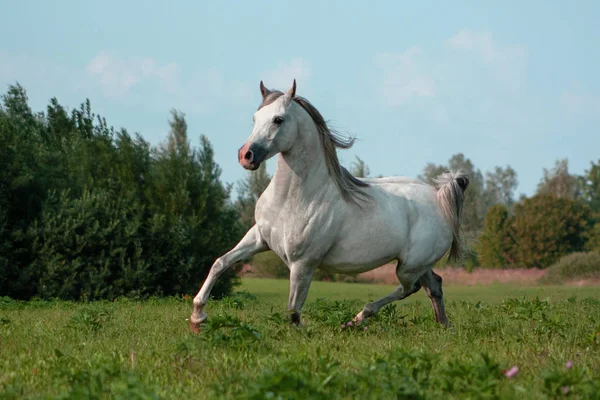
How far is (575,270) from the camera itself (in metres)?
36.2

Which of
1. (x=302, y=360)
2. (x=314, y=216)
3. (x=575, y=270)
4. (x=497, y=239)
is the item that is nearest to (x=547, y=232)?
(x=497, y=239)

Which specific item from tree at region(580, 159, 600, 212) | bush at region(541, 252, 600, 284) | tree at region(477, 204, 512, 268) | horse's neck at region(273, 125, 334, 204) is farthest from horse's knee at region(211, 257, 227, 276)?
tree at region(580, 159, 600, 212)

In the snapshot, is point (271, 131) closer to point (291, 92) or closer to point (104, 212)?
point (291, 92)

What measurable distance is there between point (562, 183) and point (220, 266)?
70.4 m

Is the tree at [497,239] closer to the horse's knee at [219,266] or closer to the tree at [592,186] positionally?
the tree at [592,186]

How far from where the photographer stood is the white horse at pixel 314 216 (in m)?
→ 6.79

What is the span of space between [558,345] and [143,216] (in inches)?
592

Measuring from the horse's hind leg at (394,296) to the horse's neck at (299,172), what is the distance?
1.35 meters

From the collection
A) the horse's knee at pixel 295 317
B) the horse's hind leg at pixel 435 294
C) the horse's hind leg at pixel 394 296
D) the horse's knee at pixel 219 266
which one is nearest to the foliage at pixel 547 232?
the horse's hind leg at pixel 435 294

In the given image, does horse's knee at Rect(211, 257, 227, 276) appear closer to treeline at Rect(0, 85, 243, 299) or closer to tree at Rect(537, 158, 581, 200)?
treeline at Rect(0, 85, 243, 299)

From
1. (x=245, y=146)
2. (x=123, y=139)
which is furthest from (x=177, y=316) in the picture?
(x=123, y=139)

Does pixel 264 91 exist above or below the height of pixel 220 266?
above

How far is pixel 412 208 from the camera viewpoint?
7.75m

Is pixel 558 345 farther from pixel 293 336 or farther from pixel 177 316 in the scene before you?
pixel 177 316
